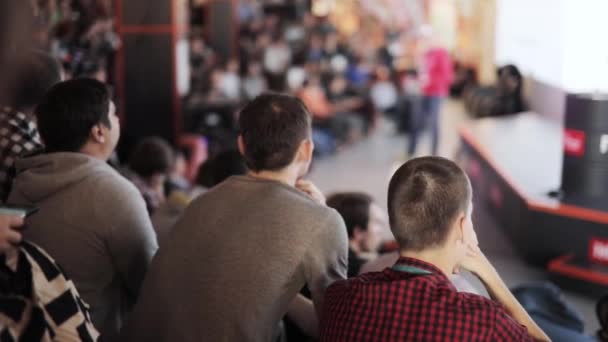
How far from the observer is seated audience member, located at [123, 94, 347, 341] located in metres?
1.88

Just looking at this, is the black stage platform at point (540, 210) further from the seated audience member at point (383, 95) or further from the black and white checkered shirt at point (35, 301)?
the seated audience member at point (383, 95)

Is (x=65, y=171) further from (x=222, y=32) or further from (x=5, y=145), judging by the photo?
(x=222, y=32)

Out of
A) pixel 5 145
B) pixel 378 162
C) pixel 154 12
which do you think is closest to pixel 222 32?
pixel 378 162

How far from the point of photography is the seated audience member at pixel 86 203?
2.15 m

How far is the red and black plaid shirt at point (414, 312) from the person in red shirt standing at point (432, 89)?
7.22 meters

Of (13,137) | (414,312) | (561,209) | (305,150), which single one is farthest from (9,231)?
(561,209)

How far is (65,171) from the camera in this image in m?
2.18

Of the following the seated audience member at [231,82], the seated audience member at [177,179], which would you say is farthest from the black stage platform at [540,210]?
the seated audience member at [231,82]

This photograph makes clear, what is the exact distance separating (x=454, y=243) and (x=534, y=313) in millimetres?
1283

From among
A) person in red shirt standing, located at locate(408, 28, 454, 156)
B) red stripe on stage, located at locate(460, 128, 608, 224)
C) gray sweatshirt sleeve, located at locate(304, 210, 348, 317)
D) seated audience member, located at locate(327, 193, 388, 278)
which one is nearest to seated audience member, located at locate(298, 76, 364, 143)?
person in red shirt standing, located at locate(408, 28, 454, 156)

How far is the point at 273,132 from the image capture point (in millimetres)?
1997

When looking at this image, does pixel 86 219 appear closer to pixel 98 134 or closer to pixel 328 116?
pixel 98 134

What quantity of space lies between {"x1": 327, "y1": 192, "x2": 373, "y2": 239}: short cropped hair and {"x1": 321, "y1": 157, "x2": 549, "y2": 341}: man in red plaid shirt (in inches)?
46.3

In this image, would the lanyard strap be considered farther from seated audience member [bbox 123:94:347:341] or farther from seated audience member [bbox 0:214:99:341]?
seated audience member [bbox 0:214:99:341]
